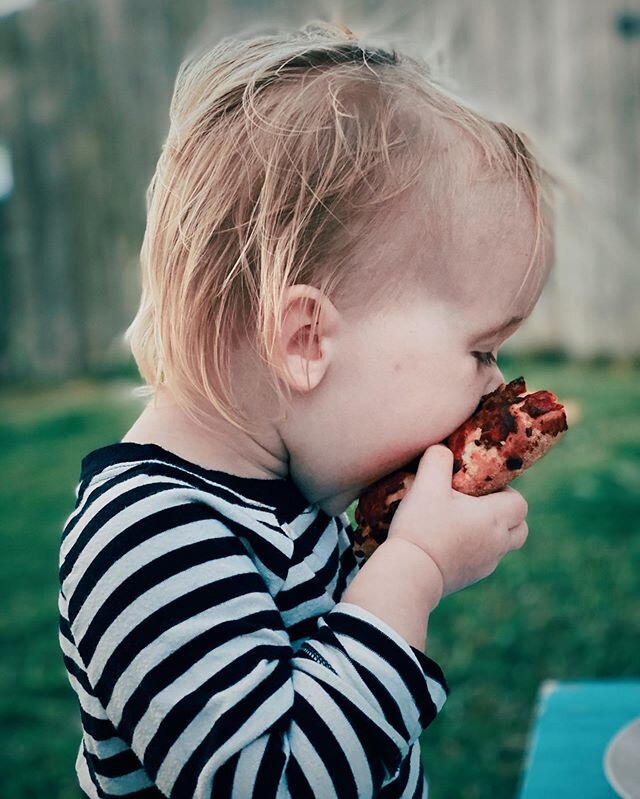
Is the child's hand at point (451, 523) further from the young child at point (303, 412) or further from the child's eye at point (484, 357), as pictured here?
the child's eye at point (484, 357)

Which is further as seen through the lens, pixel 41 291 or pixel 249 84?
pixel 41 291

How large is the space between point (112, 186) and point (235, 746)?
15.8 ft

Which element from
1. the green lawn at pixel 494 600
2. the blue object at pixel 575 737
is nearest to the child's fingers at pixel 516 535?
the blue object at pixel 575 737

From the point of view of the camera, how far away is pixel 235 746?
100 centimetres

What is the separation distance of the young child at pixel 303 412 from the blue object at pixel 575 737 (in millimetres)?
232

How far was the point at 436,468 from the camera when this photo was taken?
1211mm

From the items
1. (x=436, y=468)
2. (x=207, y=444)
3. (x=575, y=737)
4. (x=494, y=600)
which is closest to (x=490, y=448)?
(x=436, y=468)

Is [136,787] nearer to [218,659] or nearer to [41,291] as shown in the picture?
[218,659]

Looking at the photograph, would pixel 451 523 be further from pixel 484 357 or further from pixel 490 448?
pixel 484 357

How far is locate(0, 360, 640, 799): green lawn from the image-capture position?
9.88 feet

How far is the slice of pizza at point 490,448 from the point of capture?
1.21m

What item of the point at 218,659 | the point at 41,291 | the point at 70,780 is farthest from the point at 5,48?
the point at 218,659

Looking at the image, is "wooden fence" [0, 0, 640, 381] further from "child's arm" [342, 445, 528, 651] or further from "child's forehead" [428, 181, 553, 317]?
"child's arm" [342, 445, 528, 651]

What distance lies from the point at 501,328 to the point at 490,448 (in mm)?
143
